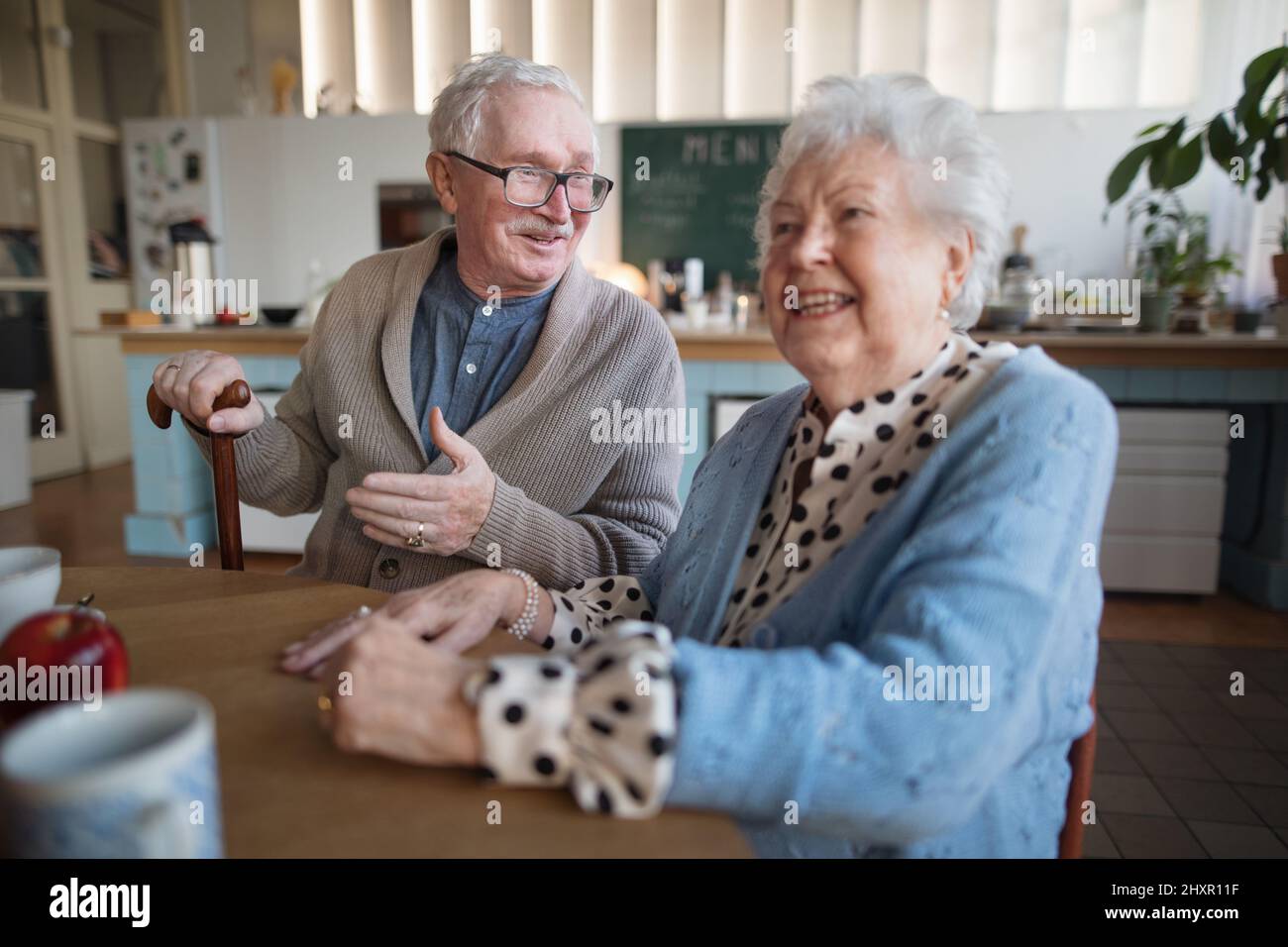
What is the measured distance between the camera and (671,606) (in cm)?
116

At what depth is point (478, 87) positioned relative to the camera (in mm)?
1580

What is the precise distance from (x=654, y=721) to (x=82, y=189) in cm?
719

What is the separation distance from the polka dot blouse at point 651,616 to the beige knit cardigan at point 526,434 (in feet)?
1.06

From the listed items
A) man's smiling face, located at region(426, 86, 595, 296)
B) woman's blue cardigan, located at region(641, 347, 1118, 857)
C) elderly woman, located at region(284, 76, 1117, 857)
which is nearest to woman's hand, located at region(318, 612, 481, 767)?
elderly woman, located at region(284, 76, 1117, 857)

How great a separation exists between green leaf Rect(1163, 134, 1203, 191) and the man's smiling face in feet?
8.87

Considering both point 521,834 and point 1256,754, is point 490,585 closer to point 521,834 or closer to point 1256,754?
point 521,834

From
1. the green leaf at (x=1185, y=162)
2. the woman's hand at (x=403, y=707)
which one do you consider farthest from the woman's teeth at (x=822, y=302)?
the green leaf at (x=1185, y=162)

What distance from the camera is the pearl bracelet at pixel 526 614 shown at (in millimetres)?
1126

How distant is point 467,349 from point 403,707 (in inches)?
42.6

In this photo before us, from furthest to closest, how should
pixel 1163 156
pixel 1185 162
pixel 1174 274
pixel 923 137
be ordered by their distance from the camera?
pixel 1174 274, pixel 1163 156, pixel 1185 162, pixel 923 137

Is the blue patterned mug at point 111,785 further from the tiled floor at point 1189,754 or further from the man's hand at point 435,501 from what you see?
the tiled floor at point 1189,754
